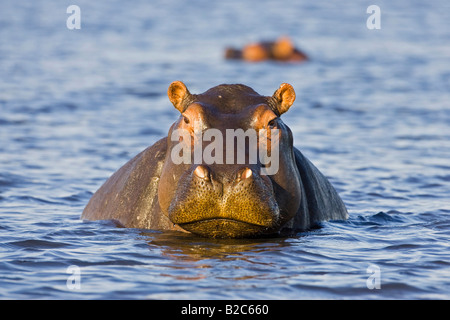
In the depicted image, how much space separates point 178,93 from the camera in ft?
30.7

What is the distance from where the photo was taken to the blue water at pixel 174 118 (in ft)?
25.9

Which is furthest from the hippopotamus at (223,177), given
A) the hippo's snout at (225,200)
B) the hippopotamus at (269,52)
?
the hippopotamus at (269,52)

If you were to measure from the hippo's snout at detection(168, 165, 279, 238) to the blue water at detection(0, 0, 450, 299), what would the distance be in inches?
16.1

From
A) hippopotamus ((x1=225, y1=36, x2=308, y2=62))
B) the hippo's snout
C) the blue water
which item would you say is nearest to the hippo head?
the hippo's snout

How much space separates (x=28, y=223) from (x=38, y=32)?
29.9 metres

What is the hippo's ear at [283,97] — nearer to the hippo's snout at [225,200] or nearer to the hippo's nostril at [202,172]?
the hippo's snout at [225,200]

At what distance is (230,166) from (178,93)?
153cm

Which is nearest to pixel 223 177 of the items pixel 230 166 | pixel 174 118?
pixel 230 166

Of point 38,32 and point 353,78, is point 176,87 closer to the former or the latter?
point 353,78

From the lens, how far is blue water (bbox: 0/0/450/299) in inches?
310

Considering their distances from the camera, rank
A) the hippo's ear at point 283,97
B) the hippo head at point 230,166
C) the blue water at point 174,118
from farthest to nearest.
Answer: the hippo's ear at point 283,97
the hippo head at point 230,166
the blue water at point 174,118

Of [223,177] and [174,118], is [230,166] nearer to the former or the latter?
[223,177]

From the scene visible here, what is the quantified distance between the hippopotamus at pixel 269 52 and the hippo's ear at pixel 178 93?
22.9m
